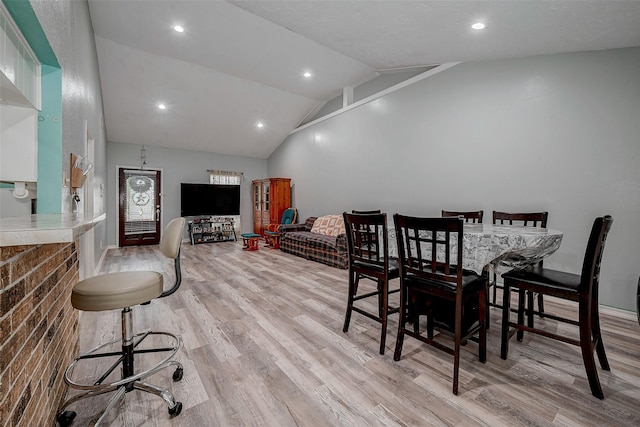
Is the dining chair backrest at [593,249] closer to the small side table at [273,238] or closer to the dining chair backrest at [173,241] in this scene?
the dining chair backrest at [173,241]

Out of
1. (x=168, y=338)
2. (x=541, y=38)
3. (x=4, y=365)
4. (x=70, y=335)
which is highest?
(x=541, y=38)

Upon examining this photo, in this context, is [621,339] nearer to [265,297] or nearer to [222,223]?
[265,297]

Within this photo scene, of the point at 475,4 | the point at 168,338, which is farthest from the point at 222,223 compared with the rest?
the point at 475,4

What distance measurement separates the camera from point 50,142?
5.10ft

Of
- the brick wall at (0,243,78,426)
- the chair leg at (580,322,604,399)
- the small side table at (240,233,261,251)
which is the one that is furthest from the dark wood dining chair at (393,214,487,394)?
the small side table at (240,233,261,251)

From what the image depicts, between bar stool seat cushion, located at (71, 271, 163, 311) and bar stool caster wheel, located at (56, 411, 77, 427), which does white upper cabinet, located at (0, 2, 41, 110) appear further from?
bar stool caster wheel, located at (56, 411, 77, 427)

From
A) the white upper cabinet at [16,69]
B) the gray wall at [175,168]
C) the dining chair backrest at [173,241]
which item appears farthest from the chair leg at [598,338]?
the gray wall at [175,168]

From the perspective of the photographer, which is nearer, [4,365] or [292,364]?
[4,365]

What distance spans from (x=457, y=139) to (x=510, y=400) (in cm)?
314

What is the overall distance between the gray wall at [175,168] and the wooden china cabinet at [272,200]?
0.81 m

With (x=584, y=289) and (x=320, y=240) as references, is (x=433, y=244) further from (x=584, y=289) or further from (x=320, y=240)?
(x=320, y=240)

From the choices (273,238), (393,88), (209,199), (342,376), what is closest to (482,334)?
(342,376)

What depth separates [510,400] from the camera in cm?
149

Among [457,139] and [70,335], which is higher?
[457,139]
